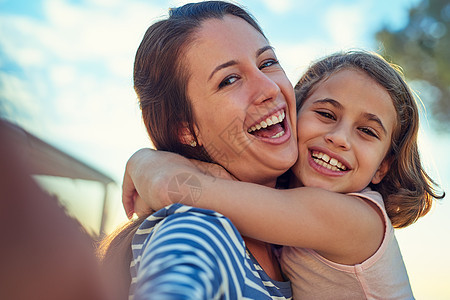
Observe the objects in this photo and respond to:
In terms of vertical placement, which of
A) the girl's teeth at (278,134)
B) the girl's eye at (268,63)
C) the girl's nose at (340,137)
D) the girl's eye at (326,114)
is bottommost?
the girl's teeth at (278,134)

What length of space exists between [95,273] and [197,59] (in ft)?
4.10

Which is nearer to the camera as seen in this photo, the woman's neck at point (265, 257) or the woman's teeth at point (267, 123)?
the woman's neck at point (265, 257)

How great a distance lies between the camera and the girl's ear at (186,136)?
1.81m

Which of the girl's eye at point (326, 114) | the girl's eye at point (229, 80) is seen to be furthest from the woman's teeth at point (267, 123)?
the girl's eye at point (326, 114)

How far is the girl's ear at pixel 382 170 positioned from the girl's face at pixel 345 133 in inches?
4.4

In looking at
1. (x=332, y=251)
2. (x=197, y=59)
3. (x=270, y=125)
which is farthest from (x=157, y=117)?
(x=332, y=251)

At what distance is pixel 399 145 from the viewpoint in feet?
6.91

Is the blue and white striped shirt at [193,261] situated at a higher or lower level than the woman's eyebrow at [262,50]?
lower

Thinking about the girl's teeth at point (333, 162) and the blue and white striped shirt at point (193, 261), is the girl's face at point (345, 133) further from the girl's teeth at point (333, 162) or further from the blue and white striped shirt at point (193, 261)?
the blue and white striped shirt at point (193, 261)

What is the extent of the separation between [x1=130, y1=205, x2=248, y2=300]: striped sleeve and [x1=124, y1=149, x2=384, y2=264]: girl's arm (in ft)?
0.73

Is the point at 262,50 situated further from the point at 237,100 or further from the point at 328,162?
the point at 328,162

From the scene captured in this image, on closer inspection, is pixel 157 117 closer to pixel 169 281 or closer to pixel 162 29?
pixel 162 29

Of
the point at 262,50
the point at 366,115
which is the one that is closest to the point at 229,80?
the point at 262,50

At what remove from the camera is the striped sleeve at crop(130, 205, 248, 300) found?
0.77 metres
